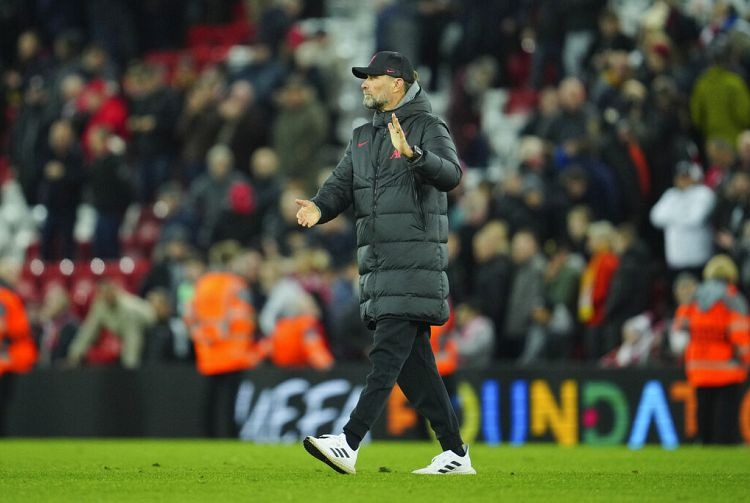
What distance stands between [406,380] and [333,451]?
24.9 inches

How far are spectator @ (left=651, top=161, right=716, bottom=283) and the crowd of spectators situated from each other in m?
0.02

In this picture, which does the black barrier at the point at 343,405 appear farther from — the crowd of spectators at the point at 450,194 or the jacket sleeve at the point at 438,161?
the jacket sleeve at the point at 438,161

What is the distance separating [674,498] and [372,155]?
259 cm

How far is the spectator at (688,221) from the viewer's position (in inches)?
648

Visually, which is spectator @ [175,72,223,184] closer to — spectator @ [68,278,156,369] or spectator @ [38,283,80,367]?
spectator @ [38,283,80,367]

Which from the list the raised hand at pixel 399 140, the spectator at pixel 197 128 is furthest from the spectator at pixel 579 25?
the raised hand at pixel 399 140

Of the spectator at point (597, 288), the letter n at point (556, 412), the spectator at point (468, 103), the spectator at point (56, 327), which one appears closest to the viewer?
the letter n at point (556, 412)

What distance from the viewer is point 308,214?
8773 millimetres

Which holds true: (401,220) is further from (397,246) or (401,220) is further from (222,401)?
(222,401)

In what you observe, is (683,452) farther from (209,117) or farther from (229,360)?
(209,117)

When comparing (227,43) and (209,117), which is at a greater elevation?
(227,43)

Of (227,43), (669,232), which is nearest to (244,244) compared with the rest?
(669,232)

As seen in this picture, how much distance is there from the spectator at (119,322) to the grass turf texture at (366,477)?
18.4ft

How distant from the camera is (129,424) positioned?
18156 mm
